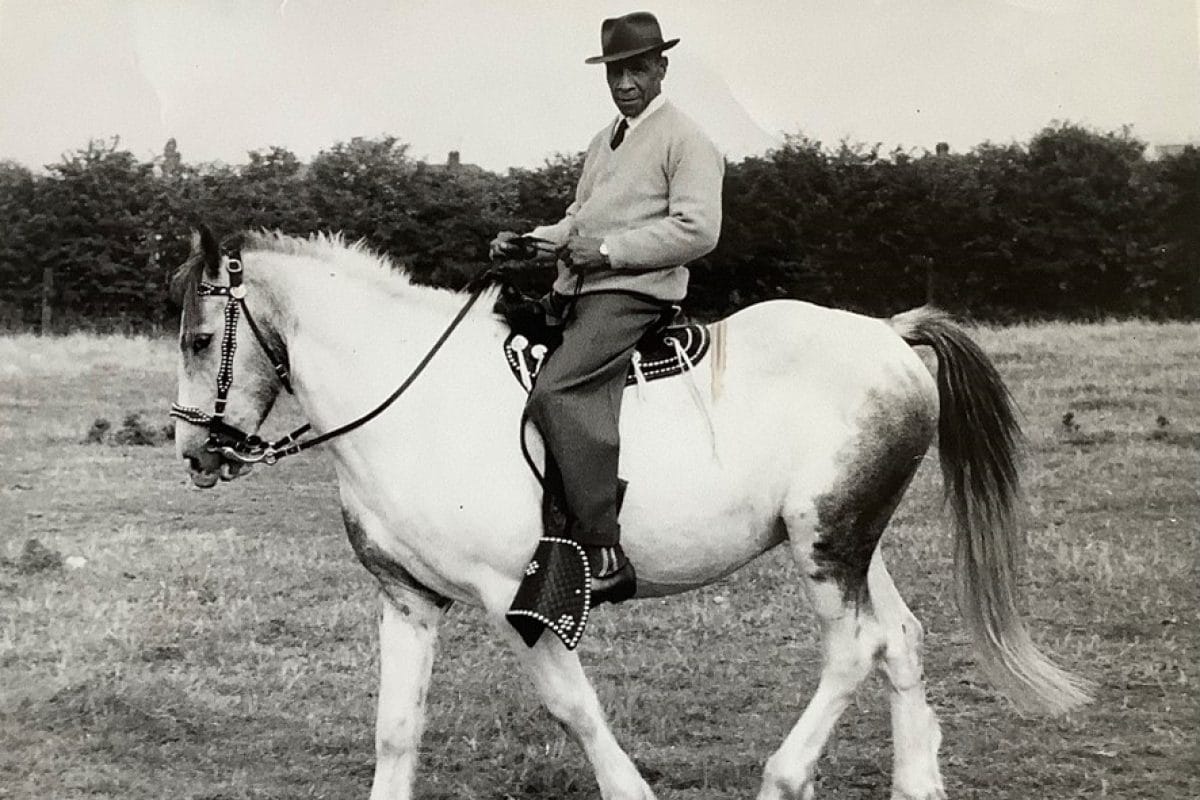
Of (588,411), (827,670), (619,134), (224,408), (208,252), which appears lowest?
(827,670)

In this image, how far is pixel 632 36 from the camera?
11.1 ft

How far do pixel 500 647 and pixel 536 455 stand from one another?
1790mm

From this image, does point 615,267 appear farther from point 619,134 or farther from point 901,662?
point 901,662

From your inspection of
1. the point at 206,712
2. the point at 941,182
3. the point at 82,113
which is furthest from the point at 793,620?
the point at 82,113

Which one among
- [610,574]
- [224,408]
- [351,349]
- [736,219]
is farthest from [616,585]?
[736,219]

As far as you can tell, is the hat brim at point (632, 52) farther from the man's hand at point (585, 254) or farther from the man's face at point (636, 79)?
the man's hand at point (585, 254)

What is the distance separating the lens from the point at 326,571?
5.09 metres

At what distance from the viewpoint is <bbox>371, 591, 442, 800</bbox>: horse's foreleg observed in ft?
11.3

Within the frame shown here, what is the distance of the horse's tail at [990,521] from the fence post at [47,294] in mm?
3717

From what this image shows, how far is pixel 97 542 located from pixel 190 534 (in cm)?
39

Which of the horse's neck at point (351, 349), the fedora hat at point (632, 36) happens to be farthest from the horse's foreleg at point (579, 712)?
the fedora hat at point (632, 36)

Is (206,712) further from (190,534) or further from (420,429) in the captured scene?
(420,429)

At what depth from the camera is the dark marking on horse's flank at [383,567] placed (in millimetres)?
3414

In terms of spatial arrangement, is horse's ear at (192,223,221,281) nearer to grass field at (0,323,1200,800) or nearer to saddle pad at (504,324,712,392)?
saddle pad at (504,324,712,392)
